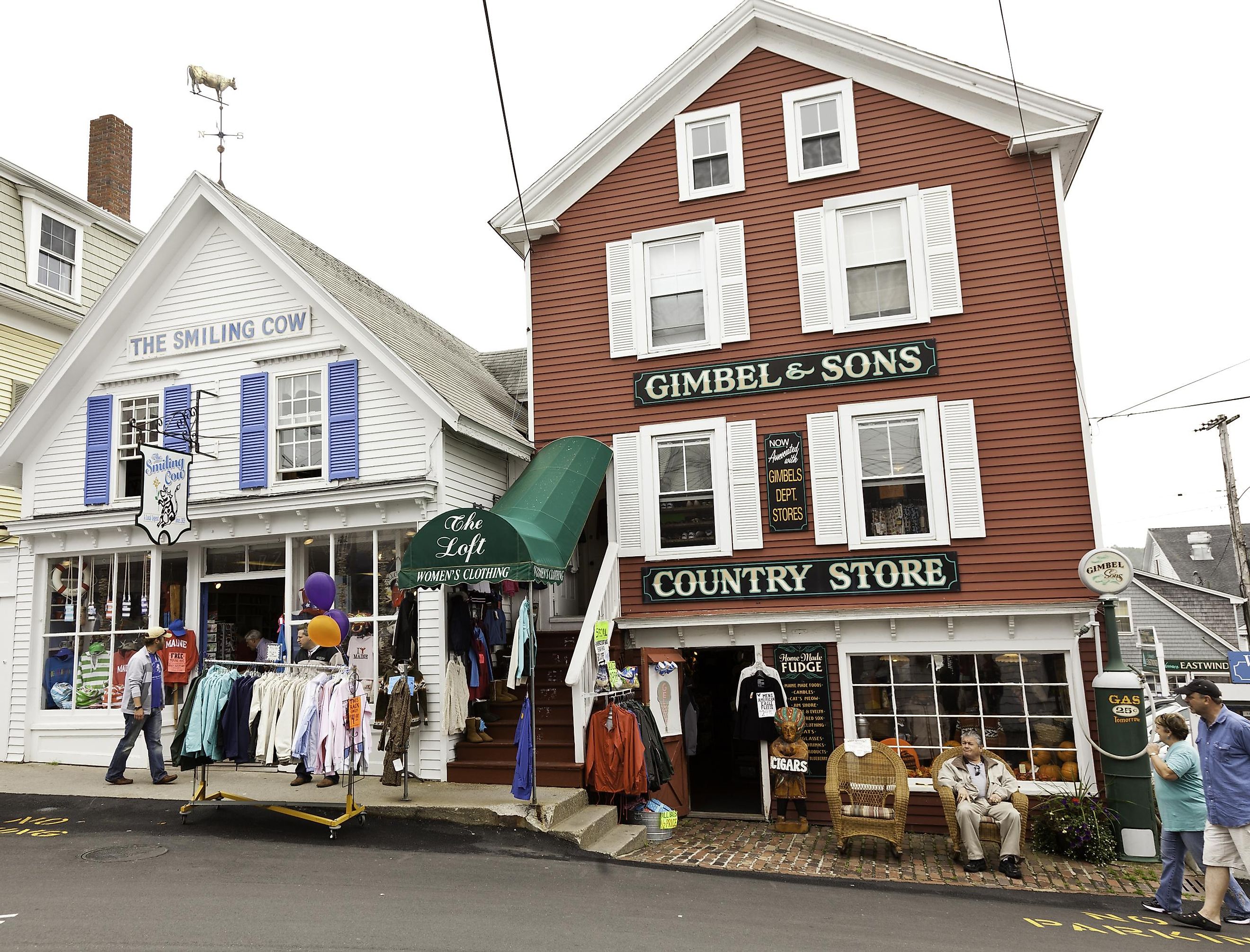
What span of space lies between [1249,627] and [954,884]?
93.7 feet

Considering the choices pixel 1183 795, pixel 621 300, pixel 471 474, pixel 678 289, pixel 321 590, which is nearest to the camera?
pixel 1183 795

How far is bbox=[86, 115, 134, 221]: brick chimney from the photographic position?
2058 cm

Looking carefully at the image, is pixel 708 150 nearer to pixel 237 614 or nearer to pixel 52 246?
Result: pixel 237 614

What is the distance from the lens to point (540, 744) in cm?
1111

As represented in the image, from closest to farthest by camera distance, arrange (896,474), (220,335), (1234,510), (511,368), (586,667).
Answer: (586,667), (896,474), (220,335), (511,368), (1234,510)

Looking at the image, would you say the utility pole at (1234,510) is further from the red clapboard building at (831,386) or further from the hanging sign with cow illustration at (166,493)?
the hanging sign with cow illustration at (166,493)

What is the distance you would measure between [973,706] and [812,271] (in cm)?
613

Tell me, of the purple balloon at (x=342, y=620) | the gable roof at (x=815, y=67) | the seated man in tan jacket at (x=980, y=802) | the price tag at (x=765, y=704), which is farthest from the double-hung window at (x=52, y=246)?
the seated man in tan jacket at (x=980, y=802)

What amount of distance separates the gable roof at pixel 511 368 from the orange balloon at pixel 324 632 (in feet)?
23.3

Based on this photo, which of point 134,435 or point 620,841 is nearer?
point 620,841

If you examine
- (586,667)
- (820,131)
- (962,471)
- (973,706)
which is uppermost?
(820,131)

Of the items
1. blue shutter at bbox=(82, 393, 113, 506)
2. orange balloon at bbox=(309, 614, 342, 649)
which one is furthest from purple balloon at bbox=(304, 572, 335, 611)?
blue shutter at bbox=(82, 393, 113, 506)

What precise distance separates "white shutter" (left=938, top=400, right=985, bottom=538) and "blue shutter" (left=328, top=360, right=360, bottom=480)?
310 inches

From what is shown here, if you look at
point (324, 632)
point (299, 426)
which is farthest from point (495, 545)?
point (299, 426)
